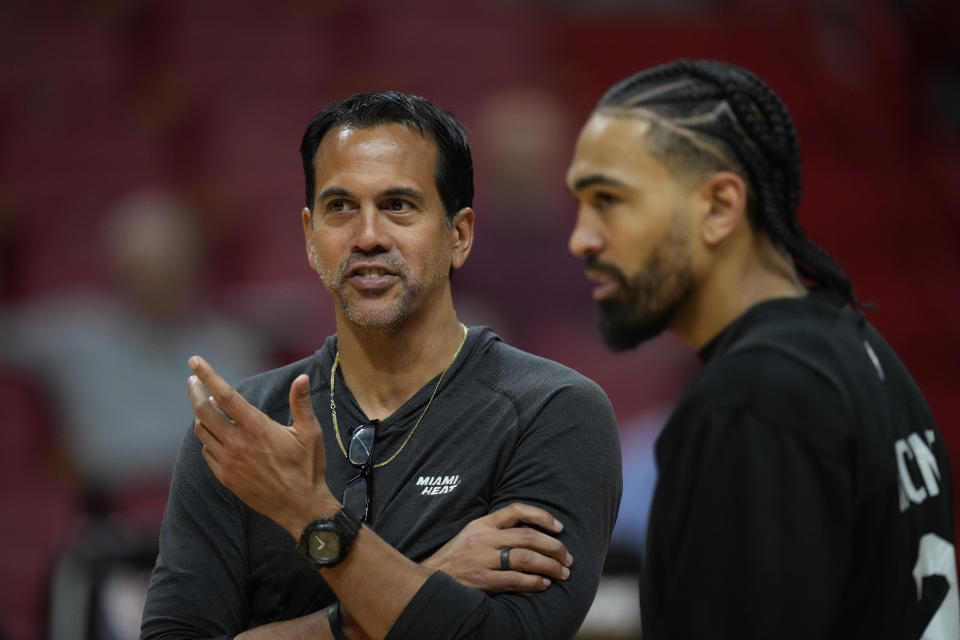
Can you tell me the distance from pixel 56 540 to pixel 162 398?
3.44ft

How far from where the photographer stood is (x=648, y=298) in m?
2.35

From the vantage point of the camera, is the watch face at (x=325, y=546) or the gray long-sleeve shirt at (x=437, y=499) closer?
the watch face at (x=325, y=546)

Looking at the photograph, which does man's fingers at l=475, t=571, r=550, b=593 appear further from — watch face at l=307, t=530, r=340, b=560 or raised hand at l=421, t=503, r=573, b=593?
watch face at l=307, t=530, r=340, b=560

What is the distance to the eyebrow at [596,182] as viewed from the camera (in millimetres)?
2352

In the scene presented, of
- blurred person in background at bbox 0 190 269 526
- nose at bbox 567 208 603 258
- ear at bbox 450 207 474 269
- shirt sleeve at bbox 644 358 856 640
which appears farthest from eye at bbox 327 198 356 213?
blurred person in background at bbox 0 190 269 526

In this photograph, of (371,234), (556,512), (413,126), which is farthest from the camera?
(413,126)

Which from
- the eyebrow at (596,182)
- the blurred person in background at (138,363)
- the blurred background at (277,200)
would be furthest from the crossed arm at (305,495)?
the blurred person in background at (138,363)

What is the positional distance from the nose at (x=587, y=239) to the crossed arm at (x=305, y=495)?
1.98 feet

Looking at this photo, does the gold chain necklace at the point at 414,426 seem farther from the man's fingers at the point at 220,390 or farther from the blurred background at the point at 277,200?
the blurred background at the point at 277,200

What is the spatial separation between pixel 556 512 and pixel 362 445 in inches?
18.9

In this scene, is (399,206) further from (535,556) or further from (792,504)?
(792,504)

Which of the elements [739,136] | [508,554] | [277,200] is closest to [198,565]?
[508,554]

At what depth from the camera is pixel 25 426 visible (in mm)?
6344

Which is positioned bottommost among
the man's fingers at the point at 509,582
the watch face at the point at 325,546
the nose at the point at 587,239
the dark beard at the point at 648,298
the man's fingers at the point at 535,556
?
the man's fingers at the point at 509,582
